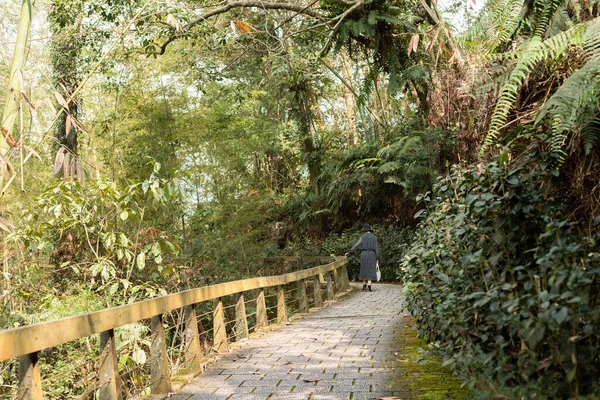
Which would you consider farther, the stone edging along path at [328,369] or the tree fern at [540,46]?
the stone edging along path at [328,369]

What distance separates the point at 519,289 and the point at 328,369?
2.53m

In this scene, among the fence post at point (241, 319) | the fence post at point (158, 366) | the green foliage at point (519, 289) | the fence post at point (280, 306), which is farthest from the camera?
the fence post at point (280, 306)

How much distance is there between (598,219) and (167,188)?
560cm

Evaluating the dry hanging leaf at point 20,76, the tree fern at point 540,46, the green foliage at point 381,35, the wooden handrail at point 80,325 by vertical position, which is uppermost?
the green foliage at point 381,35

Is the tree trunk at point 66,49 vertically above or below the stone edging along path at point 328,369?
above

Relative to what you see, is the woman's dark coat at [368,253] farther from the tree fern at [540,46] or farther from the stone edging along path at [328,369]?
the tree fern at [540,46]

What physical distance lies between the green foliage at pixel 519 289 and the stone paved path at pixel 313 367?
2.56 feet

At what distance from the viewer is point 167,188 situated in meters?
7.96

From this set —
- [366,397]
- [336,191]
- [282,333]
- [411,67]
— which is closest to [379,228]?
[336,191]

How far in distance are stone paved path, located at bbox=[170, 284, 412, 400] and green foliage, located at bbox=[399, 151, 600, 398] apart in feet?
2.56

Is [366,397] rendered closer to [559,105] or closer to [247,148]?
[559,105]

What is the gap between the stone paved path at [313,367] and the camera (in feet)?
16.5

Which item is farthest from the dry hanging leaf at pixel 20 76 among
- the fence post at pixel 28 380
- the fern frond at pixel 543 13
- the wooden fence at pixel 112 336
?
the fern frond at pixel 543 13

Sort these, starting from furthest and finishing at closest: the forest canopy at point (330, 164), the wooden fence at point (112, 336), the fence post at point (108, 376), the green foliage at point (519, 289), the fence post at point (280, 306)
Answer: the fence post at point (280, 306)
the fence post at point (108, 376)
the forest canopy at point (330, 164)
the wooden fence at point (112, 336)
the green foliage at point (519, 289)
